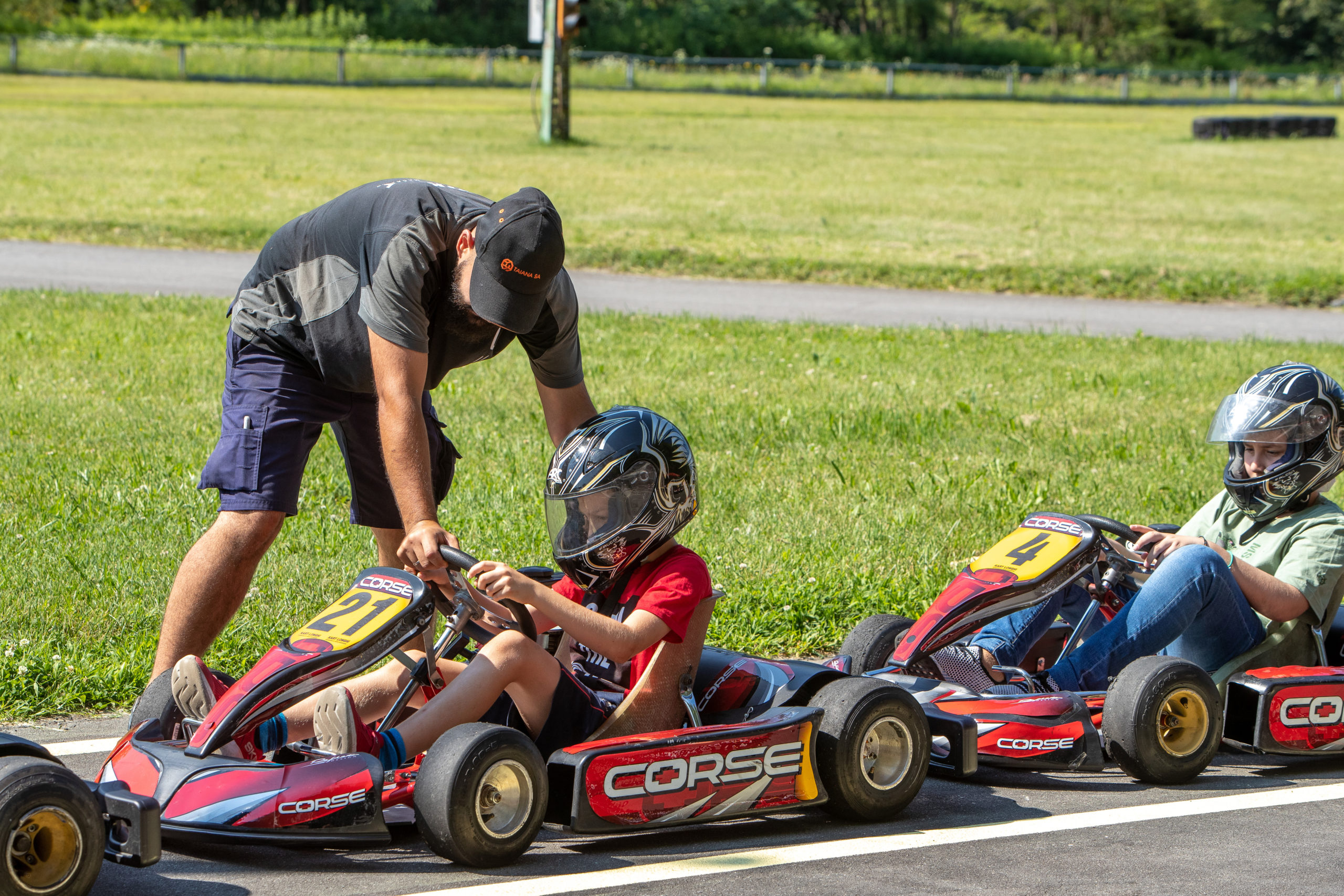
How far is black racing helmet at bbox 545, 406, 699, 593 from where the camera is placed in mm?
4117

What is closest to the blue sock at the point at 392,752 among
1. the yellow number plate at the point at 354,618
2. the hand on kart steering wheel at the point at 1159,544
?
the yellow number plate at the point at 354,618

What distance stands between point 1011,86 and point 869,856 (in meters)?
49.8

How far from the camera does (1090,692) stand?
4.77 m

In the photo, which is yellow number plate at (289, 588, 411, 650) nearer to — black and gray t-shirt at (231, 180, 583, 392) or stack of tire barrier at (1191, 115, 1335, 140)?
black and gray t-shirt at (231, 180, 583, 392)

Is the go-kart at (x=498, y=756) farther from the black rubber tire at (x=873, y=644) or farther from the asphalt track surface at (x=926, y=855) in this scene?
the black rubber tire at (x=873, y=644)

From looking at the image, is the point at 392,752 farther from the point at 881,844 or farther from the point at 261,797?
the point at 881,844

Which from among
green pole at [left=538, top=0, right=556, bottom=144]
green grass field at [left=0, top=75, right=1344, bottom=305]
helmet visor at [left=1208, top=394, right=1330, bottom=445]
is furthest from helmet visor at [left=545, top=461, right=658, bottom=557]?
green pole at [left=538, top=0, right=556, bottom=144]

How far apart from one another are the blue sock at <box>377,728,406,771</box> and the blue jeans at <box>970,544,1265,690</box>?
212 centimetres

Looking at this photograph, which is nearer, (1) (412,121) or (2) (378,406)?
(2) (378,406)

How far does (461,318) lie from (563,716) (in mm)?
1176

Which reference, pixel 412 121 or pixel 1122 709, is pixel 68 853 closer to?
pixel 1122 709

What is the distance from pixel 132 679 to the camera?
511 cm

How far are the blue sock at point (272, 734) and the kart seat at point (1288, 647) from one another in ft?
9.60

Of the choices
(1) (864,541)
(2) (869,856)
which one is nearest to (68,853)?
(2) (869,856)
